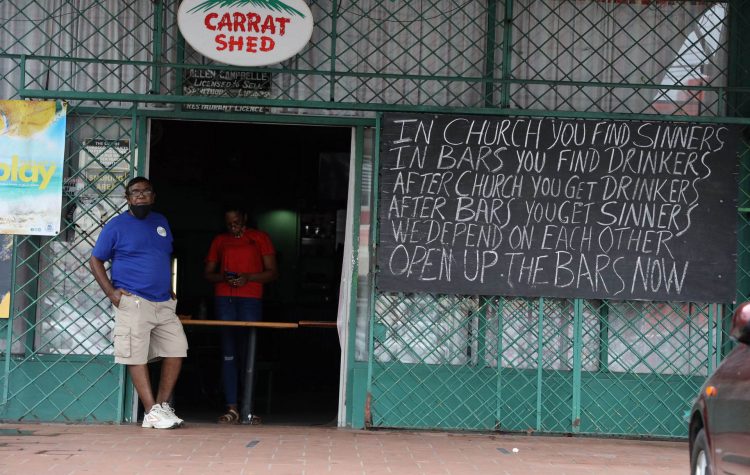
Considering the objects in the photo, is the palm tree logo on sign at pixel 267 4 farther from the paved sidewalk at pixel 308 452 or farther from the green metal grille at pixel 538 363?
the paved sidewalk at pixel 308 452

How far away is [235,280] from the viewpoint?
905 centimetres

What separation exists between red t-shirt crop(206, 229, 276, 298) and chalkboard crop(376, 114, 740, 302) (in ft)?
4.90

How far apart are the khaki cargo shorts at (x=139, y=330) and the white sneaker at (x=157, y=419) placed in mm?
401

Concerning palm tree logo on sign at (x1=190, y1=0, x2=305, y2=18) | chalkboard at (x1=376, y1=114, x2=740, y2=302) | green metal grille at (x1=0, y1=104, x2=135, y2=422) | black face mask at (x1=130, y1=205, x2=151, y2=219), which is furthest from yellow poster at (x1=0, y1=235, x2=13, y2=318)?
chalkboard at (x1=376, y1=114, x2=740, y2=302)

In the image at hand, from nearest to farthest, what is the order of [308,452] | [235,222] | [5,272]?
[308,452], [5,272], [235,222]

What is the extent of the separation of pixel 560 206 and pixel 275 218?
321 inches

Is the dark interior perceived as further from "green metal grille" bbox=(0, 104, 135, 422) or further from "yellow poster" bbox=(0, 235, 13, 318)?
"yellow poster" bbox=(0, 235, 13, 318)

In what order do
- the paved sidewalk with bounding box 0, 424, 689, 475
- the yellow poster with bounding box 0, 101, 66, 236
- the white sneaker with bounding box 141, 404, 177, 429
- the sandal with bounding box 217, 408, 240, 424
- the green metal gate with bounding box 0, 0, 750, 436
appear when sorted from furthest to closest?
the sandal with bounding box 217, 408, 240, 424, the green metal gate with bounding box 0, 0, 750, 436, the yellow poster with bounding box 0, 101, 66, 236, the white sneaker with bounding box 141, 404, 177, 429, the paved sidewalk with bounding box 0, 424, 689, 475

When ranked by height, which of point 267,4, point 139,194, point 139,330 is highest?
point 267,4

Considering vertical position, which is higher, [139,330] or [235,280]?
[235,280]

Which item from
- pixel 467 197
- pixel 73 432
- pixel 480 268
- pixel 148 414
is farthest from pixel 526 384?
pixel 73 432

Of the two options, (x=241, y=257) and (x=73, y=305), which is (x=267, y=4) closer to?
(x=241, y=257)

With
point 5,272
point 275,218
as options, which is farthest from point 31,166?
point 275,218

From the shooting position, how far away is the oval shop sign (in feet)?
26.0
